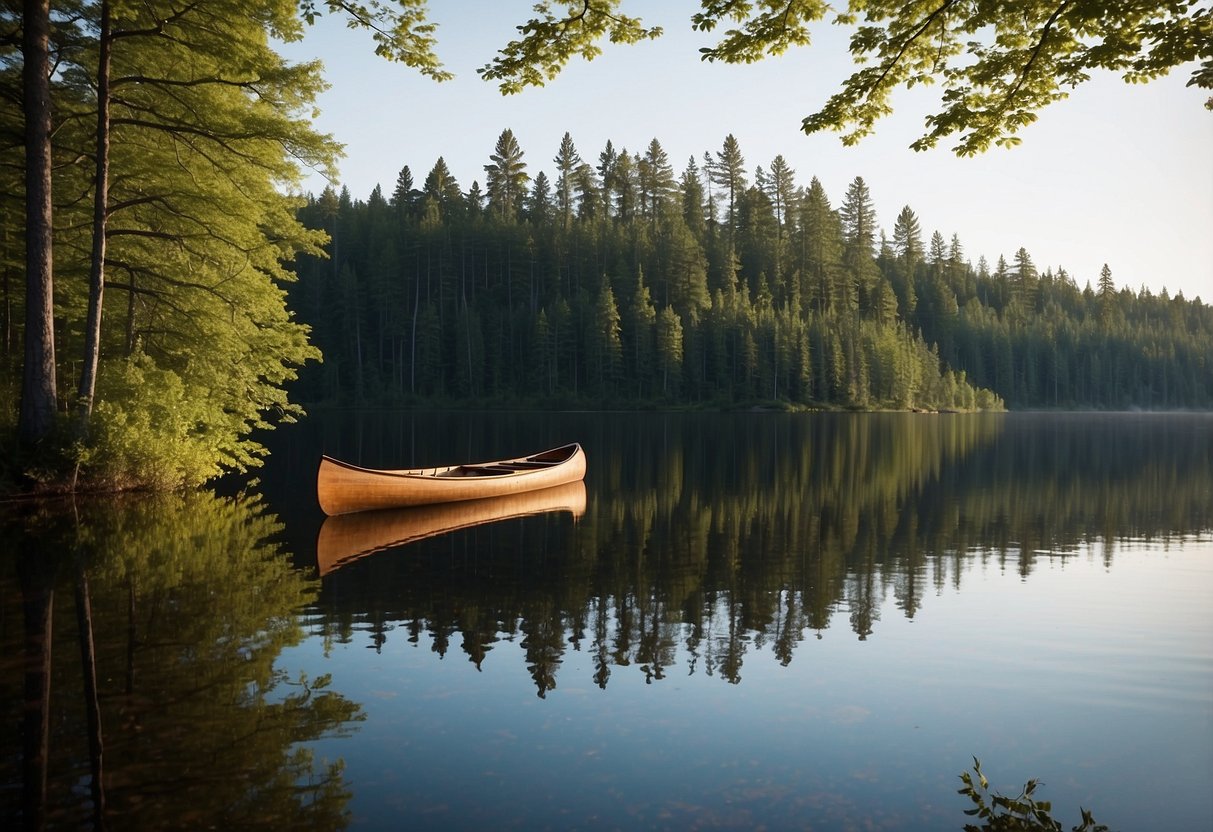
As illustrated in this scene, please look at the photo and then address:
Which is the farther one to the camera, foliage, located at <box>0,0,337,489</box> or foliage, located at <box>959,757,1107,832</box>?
foliage, located at <box>0,0,337,489</box>

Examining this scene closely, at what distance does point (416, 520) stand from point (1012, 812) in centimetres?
1450

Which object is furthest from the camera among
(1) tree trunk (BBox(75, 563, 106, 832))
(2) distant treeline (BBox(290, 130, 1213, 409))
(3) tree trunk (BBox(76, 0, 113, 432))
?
(2) distant treeline (BBox(290, 130, 1213, 409))

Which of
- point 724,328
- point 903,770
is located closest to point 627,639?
point 903,770

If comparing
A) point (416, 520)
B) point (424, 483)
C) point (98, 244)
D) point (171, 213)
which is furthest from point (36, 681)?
point (171, 213)

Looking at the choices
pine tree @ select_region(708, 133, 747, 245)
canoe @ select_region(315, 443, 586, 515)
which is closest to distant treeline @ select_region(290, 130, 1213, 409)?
pine tree @ select_region(708, 133, 747, 245)

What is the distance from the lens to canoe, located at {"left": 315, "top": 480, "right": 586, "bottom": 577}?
49.4 ft

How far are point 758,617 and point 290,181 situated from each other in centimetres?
1591

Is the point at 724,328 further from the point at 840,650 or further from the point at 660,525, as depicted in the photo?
the point at 840,650

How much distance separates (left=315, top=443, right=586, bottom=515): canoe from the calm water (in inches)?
29.2

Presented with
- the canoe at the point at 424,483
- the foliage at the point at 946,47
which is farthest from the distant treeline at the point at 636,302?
the foliage at the point at 946,47

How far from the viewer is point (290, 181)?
2078 cm

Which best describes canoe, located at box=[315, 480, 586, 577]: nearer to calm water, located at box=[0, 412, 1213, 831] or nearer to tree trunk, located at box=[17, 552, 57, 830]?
calm water, located at box=[0, 412, 1213, 831]

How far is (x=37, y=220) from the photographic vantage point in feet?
54.7

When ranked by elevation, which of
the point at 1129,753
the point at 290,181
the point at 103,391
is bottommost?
the point at 1129,753
